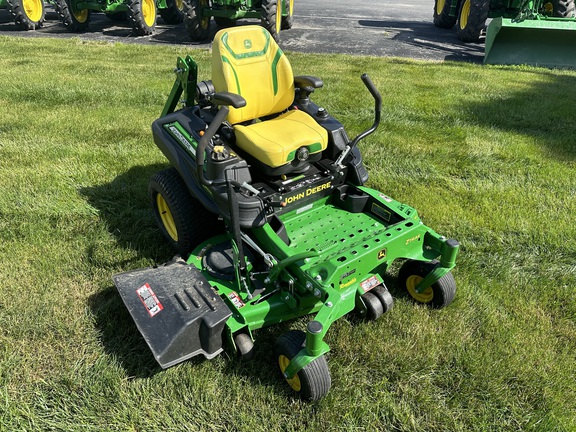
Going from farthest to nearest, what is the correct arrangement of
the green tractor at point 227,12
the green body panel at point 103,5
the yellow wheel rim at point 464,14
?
1. the yellow wheel rim at point 464,14
2. the green body panel at point 103,5
3. the green tractor at point 227,12

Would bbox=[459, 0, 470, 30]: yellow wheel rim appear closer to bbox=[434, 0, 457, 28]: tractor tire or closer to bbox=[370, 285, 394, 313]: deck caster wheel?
bbox=[434, 0, 457, 28]: tractor tire

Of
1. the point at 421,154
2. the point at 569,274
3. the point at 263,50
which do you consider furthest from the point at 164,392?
the point at 421,154

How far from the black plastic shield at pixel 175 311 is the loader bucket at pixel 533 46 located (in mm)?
7927

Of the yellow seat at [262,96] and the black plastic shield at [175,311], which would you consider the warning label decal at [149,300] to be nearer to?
the black plastic shield at [175,311]

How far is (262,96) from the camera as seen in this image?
123 inches

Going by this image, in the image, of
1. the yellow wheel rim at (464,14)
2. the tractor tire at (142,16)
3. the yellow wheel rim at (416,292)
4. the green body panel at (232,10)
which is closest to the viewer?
the yellow wheel rim at (416,292)

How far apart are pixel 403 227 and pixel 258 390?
1175mm

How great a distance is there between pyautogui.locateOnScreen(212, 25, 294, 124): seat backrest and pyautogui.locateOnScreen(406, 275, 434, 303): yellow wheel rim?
4.91 ft

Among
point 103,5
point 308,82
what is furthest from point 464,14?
point 308,82

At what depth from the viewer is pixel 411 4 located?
17312mm

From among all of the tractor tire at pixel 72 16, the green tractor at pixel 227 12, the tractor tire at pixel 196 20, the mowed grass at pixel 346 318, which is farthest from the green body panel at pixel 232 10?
the mowed grass at pixel 346 318

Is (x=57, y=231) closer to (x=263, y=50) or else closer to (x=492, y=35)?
(x=263, y=50)

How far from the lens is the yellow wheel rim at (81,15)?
10562 mm

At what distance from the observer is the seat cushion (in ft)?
8.71
